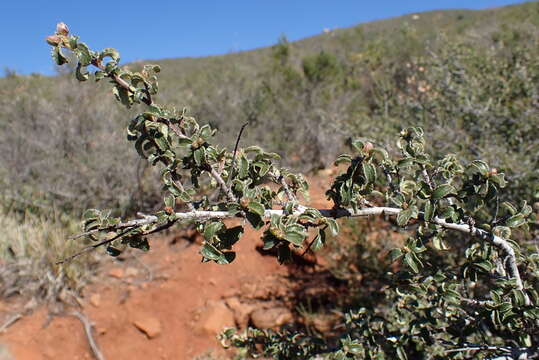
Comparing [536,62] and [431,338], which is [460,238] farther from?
[536,62]

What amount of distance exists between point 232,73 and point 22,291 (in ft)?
21.7

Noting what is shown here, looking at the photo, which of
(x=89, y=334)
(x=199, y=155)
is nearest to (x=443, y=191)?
(x=199, y=155)

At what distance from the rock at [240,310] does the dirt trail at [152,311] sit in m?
0.09

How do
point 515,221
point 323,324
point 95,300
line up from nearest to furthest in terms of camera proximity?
point 515,221 → point 323,324 → point 95,300

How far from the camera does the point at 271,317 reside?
3.24m

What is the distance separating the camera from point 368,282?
10.9ft

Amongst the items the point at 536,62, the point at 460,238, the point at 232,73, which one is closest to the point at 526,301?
the point at 460,238

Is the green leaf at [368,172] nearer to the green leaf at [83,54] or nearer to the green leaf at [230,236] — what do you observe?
the green leaf at [230,236]

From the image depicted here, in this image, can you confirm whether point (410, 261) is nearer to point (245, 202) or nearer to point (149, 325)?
point (245, 202)

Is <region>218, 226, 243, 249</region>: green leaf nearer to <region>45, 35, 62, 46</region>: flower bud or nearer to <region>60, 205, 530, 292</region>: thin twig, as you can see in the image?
<region>60, 205, 530, 292</region>: thin twig

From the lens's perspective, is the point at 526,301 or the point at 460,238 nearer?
the point at 526,301

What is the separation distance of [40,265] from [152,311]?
1.23 meters

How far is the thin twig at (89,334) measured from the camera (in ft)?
10.4

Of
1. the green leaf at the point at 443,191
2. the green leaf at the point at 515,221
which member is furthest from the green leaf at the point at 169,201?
the green leaf at the point at 515,221
